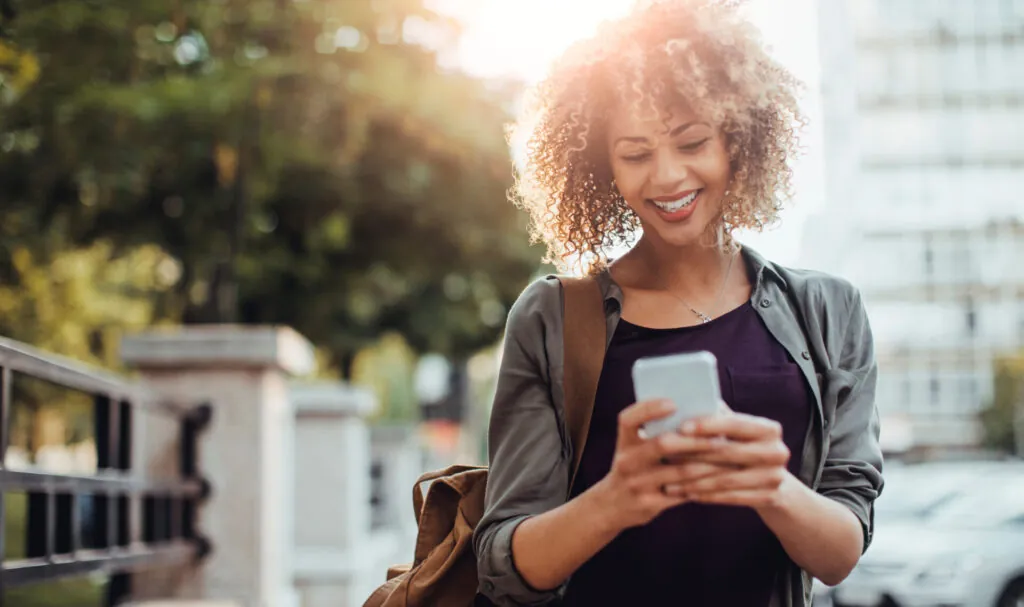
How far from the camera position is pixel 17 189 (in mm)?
8758

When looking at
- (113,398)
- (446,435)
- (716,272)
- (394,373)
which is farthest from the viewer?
Answer: (394,373)

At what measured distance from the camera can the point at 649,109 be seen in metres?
1.84

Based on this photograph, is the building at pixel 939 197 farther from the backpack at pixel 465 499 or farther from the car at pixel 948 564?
the backpack at pixel 465 499

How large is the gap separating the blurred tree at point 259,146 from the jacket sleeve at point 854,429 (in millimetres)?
4131

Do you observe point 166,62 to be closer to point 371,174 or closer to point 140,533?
point 371,174

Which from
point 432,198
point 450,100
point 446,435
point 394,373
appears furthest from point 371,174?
point 394,373

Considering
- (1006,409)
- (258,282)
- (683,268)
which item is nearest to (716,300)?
(683,268)

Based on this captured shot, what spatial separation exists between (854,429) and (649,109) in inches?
23.8

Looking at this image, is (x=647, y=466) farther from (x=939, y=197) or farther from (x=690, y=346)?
(x=939, y=197)

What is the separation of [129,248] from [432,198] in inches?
106

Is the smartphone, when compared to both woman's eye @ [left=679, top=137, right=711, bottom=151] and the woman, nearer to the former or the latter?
the woman

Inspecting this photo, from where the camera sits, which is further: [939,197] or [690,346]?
[939,197]

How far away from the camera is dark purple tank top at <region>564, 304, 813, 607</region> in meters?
1.88

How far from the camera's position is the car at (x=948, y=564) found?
918 centimetres
